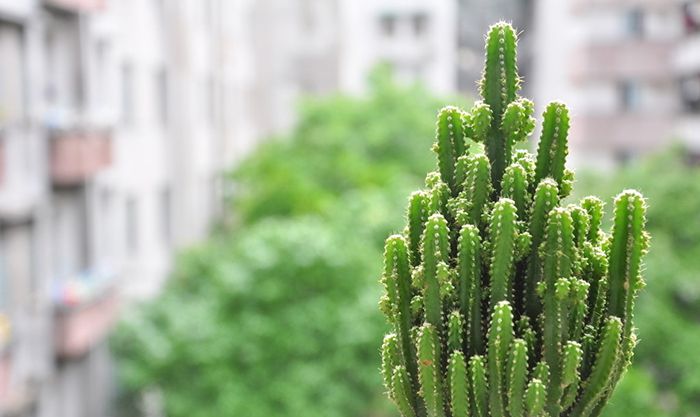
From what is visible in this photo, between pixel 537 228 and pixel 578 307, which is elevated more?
pixel 537 228

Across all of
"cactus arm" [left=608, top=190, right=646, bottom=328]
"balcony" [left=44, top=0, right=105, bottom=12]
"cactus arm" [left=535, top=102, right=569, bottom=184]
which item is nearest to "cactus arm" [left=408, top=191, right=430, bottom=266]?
"cactus arm" [left=535, top=102, right=569, bottom=184]

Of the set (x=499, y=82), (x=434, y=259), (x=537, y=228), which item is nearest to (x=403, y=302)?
(x=434, y=259)

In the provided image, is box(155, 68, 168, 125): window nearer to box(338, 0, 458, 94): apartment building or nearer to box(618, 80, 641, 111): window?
box(618, 80, 641, 111): window

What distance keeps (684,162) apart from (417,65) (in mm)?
A: 40950

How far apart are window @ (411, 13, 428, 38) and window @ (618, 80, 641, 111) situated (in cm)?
2815

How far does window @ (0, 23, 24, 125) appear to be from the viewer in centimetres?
2222

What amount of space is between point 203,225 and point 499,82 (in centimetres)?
3591

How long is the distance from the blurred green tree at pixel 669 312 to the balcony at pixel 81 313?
1040cm

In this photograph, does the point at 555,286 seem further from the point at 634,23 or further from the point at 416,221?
the point at 634,23

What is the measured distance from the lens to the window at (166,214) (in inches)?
1455

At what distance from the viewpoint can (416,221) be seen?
7.55 metres

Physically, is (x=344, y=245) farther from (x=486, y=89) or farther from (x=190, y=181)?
(x=486, y=89)

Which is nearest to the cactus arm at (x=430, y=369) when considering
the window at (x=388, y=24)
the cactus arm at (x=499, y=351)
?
the cactus arm at (x=499, y=351)

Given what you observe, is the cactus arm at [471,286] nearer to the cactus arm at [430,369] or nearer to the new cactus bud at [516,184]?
the cactus arm at [430,369]
